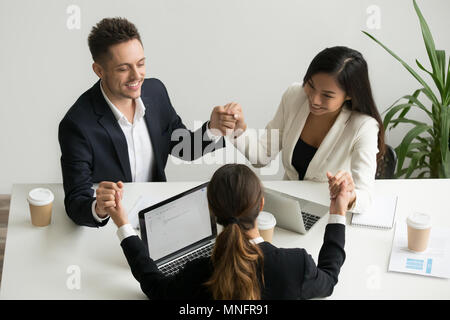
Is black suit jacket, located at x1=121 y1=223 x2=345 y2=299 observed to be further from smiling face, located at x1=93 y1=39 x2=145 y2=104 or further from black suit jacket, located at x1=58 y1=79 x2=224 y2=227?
smiling face, located at x1=93 y1=39 x2=145 y2=104

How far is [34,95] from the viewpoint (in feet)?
12.1

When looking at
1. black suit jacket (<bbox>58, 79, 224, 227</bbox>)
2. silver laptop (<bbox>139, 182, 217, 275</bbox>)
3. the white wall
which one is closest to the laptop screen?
silver laptop (<bbox>139, 182, 217, 275</bbox>)

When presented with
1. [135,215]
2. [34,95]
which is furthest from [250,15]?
[135,215]

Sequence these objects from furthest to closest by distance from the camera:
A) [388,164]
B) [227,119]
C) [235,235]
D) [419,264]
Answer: [388,164], [227,119], [419,264], [235,235]

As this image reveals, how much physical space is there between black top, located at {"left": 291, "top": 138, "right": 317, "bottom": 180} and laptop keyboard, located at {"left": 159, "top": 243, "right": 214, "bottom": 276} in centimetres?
72

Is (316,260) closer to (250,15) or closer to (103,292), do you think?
(103,292)

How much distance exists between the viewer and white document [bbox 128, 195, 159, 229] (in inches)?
90.3

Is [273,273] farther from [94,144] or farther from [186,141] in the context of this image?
[186,141]

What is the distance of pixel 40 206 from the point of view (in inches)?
88.2

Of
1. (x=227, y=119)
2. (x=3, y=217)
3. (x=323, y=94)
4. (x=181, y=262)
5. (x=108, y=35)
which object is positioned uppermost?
A: (x=108, y=35)

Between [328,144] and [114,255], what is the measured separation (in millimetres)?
1036

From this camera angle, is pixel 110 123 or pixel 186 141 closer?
pixel 110 123

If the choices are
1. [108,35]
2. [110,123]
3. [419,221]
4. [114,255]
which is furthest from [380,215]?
[108,35]
